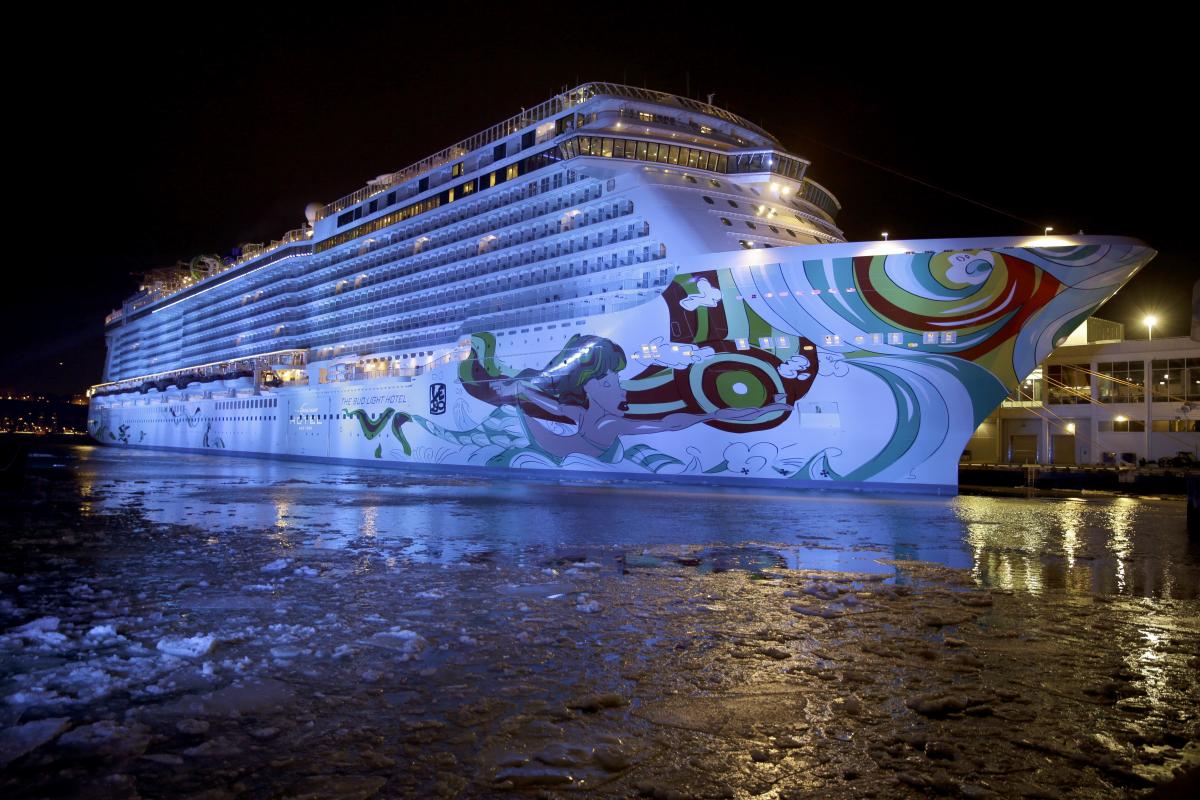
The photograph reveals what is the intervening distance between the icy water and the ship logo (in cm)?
1978

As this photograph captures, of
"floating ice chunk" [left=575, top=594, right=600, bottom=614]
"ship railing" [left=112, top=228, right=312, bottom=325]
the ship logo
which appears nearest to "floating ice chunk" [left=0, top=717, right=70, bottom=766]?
"floating ice chunk" [left=575, top=594, right=600, bottom=614]

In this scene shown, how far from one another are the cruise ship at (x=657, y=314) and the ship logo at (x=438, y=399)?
82mm

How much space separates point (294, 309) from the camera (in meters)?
46.3

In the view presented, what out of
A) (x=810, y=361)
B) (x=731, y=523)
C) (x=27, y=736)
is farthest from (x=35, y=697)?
(x=810, y=361)

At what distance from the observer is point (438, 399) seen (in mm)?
32438

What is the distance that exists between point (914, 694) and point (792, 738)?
1.24 meters

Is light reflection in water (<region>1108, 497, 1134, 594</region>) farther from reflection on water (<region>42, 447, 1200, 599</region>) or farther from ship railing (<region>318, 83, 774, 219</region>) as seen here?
ship railing (<region>318, 83, 774, 219</region>)

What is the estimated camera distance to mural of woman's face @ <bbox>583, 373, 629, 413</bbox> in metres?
24.5

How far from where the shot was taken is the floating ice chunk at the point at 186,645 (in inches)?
230

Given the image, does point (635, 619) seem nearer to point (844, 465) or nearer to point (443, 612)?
point (443, 612)

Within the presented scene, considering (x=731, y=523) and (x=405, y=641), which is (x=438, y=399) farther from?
(x=405, y=641)

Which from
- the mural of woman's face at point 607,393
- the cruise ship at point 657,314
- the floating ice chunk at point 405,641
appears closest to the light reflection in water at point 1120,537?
the cruise ship at point 657,314

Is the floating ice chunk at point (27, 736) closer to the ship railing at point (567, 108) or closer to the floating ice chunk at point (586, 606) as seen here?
the floating ice chunk at point (586, 606)

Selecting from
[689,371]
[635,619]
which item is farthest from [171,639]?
[689,371]
